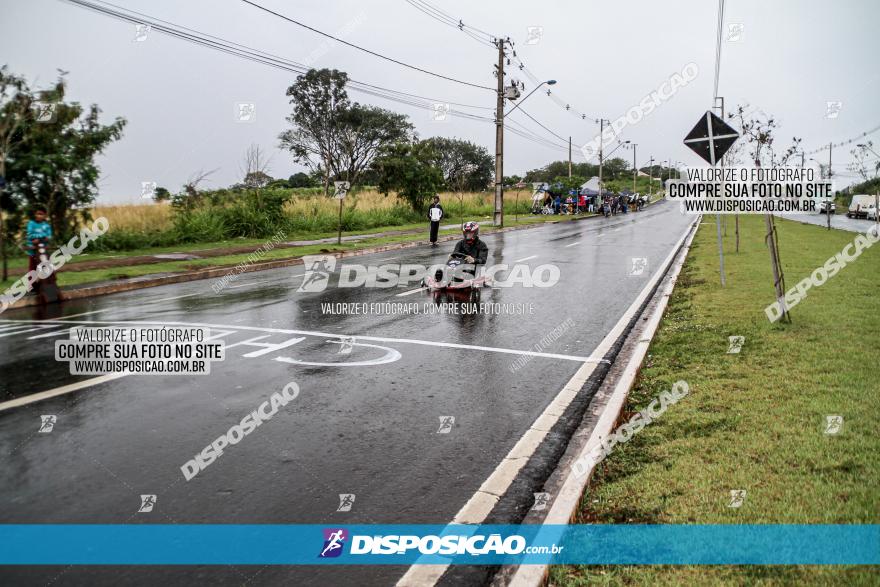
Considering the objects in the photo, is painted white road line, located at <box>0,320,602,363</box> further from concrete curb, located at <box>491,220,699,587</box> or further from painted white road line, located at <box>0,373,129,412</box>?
painted white road line, located at <box>0,373,129,412</box>

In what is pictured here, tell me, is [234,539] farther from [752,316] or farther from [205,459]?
[752,316]

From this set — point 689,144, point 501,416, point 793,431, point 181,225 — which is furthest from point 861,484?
point 181,225

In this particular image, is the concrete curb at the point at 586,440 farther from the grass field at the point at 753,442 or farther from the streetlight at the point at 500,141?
the streetlight at the point at 500,141

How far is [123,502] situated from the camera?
3623 mm

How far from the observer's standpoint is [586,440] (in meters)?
4.61

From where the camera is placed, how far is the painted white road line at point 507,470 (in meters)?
2.98

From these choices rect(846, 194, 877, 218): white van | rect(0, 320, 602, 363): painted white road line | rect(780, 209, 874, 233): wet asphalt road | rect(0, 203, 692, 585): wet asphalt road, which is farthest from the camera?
rect(846, 194, 877, 218): white van

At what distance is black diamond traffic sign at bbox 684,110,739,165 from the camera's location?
10.3 meters

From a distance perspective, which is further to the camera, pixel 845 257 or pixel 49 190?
pixel 49 190

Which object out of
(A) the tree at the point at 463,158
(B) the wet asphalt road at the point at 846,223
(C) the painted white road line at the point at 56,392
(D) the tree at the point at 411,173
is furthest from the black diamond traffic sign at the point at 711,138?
(A) the tree at the point at 463,158

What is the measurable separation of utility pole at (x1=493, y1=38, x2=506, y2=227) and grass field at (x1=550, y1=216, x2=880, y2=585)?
88.1ft

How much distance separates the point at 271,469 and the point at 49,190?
17188 mm

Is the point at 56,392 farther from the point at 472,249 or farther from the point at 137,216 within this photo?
the point at 137,216

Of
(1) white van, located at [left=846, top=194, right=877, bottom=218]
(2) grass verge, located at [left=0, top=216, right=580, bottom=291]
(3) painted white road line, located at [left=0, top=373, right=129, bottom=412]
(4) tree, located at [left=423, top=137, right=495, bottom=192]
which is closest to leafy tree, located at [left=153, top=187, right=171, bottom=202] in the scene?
(2) grass verge, located at [left=0, top=216, right=580, bottom=291]
